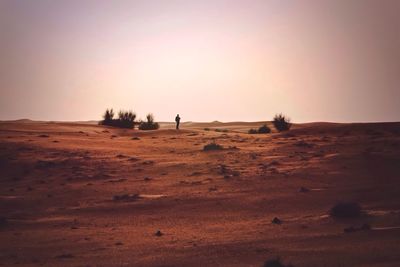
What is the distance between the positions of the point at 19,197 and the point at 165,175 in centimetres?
532

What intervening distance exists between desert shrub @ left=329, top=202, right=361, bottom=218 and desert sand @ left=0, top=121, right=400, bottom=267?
0.18 m

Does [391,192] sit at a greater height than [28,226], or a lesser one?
greater

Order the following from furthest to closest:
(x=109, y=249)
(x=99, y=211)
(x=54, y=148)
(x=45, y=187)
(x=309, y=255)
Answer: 1. (x=54, y=148)
2. (x=45, y=187)
3. (x=99, y=211)
4. (x=109, y=249)
5. (x=309, y=255)

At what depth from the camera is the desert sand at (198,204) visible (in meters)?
8.51

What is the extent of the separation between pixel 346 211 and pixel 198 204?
162 inches

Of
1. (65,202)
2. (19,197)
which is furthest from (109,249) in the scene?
(19,197)

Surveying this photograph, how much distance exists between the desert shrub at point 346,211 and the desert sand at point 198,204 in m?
0.18

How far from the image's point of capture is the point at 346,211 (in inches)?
422

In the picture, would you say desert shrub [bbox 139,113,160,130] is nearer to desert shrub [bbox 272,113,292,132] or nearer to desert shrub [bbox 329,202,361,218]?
desert shrub [bbox 272,113,292,132]

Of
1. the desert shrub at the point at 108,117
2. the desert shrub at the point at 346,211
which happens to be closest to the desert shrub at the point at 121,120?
the desert shrub at the point at 108,117

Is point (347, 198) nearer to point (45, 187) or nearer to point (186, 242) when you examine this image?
point (186, 242)

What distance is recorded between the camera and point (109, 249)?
9016mm

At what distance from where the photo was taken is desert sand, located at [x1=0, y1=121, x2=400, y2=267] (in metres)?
8.51

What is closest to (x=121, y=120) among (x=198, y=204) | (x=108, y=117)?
(x=108, y=117)
